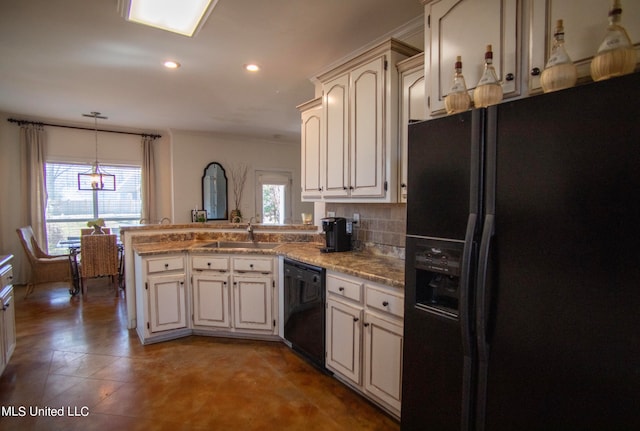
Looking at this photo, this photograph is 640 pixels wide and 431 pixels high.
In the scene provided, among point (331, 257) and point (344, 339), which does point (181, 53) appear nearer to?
point (331, 257)

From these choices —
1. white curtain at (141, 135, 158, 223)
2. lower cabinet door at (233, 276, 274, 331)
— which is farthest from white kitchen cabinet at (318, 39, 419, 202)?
white curtain at (141, 135, 158, 223)

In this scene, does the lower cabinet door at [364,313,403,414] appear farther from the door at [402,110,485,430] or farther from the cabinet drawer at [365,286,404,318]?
the door at [402,110,485,430]

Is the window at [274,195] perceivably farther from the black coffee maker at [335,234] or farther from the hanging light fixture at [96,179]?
the black coffee maker at [335,234]

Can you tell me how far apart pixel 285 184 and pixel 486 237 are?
21.2ft

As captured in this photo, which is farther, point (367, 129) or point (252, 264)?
point (252, 264)

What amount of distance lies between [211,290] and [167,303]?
43cm

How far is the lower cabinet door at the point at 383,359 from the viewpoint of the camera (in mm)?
1898

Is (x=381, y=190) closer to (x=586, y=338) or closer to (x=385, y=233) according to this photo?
(x=385, y=233)

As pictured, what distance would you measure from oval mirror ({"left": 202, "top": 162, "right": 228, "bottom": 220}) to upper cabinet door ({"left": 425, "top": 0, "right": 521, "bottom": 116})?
5.47m

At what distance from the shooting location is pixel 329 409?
2.16m

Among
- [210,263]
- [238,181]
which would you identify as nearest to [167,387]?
[210,263]

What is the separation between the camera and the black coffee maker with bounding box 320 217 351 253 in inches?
114

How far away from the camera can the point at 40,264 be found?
469cm

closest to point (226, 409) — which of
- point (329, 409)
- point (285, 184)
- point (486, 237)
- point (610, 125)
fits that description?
point (329, 409)
